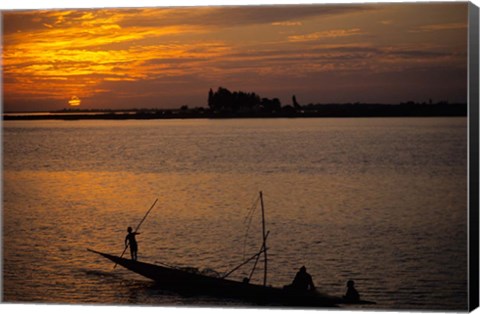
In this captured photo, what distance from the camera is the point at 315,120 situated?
13.7 m

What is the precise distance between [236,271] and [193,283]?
2.59 feet

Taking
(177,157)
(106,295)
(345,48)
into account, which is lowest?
(106,295)

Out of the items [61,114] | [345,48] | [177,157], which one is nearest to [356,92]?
[345,48]

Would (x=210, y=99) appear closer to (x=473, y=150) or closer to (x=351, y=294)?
(x=351, y=294)

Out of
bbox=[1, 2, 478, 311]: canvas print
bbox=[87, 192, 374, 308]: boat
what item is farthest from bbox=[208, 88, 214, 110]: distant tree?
bbox=[87, 192, 374, 308]: boat

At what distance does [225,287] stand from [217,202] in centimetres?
129

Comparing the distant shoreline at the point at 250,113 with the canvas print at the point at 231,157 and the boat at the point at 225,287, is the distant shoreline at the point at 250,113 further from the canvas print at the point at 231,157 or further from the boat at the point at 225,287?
the boat at the point at 225,287

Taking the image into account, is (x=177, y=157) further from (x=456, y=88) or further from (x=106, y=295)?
(x=456, y=88)

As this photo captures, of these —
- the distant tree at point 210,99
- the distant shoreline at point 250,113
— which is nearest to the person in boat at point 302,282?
the distant shoreline at point 250,113

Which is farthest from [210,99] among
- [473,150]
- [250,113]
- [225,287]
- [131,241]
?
[473,150]

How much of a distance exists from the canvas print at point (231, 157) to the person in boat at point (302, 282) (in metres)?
0.02

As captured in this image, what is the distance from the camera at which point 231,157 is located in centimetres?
1412

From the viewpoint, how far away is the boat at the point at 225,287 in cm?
1287

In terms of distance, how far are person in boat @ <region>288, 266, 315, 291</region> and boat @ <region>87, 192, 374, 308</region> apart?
88 mm
